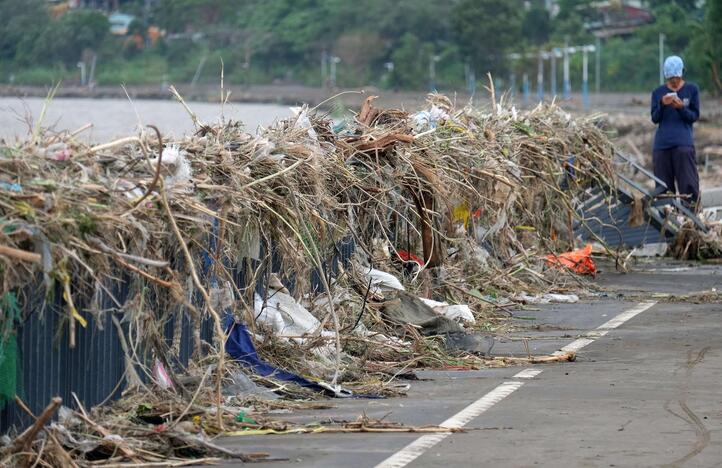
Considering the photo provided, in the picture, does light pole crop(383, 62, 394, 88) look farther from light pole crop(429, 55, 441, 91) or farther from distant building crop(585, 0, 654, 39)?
distant building crop(585, 0, 654, 39)

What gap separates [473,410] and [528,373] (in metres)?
1.44

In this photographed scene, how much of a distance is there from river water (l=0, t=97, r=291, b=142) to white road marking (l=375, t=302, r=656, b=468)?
8.15 ft

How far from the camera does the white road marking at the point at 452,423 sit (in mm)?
7230

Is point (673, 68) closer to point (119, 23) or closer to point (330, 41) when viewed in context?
point (119, 23)

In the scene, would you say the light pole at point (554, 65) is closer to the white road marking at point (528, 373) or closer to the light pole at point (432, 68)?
the light pole at point (432, 68)

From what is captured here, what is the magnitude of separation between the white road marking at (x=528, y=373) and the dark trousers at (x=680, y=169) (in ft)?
29.6

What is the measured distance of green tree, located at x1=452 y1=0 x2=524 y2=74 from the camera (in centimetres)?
13800

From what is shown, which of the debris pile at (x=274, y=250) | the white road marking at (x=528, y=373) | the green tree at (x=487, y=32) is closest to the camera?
the debris pile at (x=274, y=250)

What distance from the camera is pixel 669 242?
18078 millimetres

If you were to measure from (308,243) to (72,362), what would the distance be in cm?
309

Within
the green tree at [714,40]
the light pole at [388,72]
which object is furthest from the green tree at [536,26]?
the green tree at [714,40]

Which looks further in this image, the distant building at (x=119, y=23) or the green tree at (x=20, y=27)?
the distant building at (x=119, y=23)

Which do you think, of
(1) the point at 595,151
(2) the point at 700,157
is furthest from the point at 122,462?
(2) the point at 700,157

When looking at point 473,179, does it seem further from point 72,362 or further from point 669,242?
point 72,362
